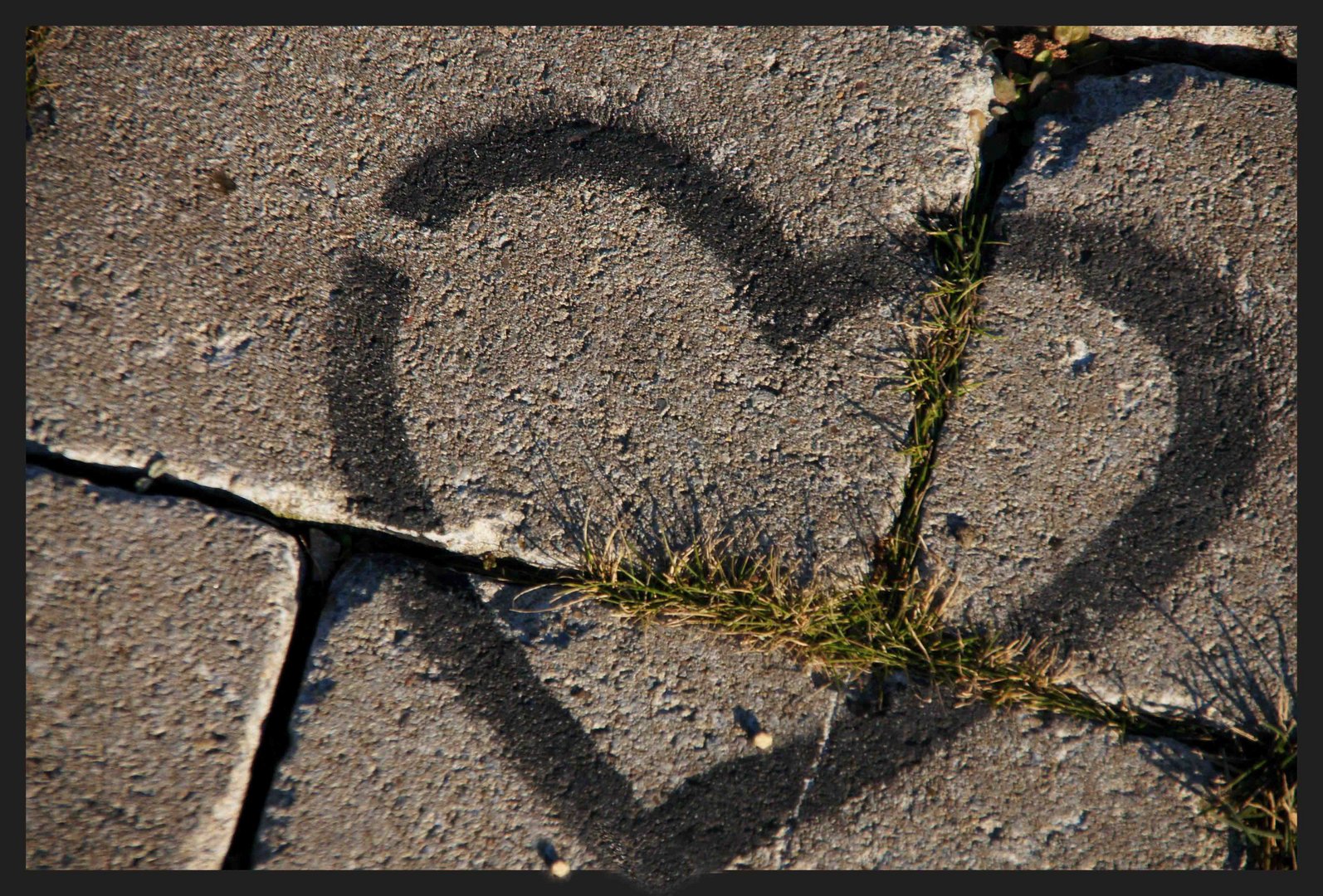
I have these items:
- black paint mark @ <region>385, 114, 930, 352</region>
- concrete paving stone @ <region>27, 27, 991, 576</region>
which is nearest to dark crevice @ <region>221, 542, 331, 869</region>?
concrete paving stone @ <region>27, 27, 991, 576</region>

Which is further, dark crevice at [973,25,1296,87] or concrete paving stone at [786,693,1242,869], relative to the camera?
dark crevice at [973,25,1296,87]

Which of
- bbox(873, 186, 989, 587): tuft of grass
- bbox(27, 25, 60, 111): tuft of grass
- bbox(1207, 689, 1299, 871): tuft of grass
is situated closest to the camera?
bbox(1207, 689, 1299, 871): tuft of grass

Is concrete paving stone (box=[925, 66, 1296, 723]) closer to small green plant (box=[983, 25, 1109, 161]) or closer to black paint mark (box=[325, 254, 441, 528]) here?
small green plant (box=[983, 25, 1109, 161])

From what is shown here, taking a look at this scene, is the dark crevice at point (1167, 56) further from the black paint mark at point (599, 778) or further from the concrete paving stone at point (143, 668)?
the concrete paving stone at point (143, 668)

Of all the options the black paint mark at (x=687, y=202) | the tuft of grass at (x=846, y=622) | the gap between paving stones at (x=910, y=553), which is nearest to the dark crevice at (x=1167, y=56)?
the gap between paving stones at (x=910, y=553)

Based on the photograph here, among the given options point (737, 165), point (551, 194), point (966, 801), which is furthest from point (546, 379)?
point (966, 801)

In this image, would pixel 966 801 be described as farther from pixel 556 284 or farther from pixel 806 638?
pixel 556 284
